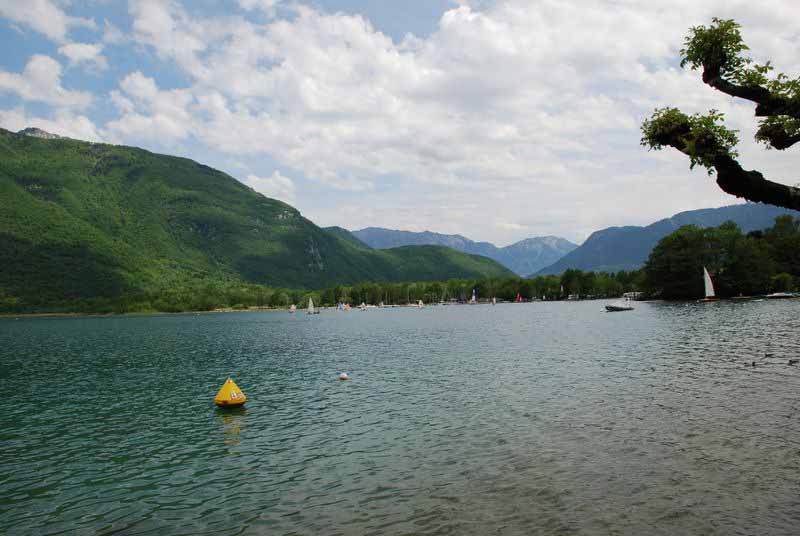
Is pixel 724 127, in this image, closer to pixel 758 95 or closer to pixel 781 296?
pixel 758 95

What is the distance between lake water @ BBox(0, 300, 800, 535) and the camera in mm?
18562

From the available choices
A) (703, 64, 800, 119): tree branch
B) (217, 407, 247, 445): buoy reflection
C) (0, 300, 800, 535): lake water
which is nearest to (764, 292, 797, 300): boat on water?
(0, 300, 800, 535): lake water

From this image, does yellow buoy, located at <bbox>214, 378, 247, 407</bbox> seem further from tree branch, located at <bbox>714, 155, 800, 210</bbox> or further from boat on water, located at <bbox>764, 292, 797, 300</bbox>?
boat on water, located at <bbox>764, 292, 797, 300</bbox>

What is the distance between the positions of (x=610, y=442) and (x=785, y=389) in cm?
2088

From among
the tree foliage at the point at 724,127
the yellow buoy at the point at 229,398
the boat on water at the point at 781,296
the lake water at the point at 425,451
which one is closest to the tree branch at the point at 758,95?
the tree foliage at the point at 724,127

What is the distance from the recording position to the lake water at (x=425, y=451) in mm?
18562

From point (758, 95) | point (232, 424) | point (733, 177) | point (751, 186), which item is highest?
point (758, 95)

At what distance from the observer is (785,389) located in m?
37.2

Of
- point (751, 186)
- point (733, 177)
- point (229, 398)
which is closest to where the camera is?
point (751, 186)

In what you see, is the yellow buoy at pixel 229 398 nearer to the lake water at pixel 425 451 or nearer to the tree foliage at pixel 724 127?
the lake water at pixel 425 451

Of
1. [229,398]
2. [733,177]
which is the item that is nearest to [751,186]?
[733,177]

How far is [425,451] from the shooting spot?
2664 cm

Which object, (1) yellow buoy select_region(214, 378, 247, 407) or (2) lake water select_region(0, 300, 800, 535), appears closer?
(2) lake water select_region(0, 300, 800, 535)

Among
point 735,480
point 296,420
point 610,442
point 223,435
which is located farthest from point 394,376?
point 735,480
